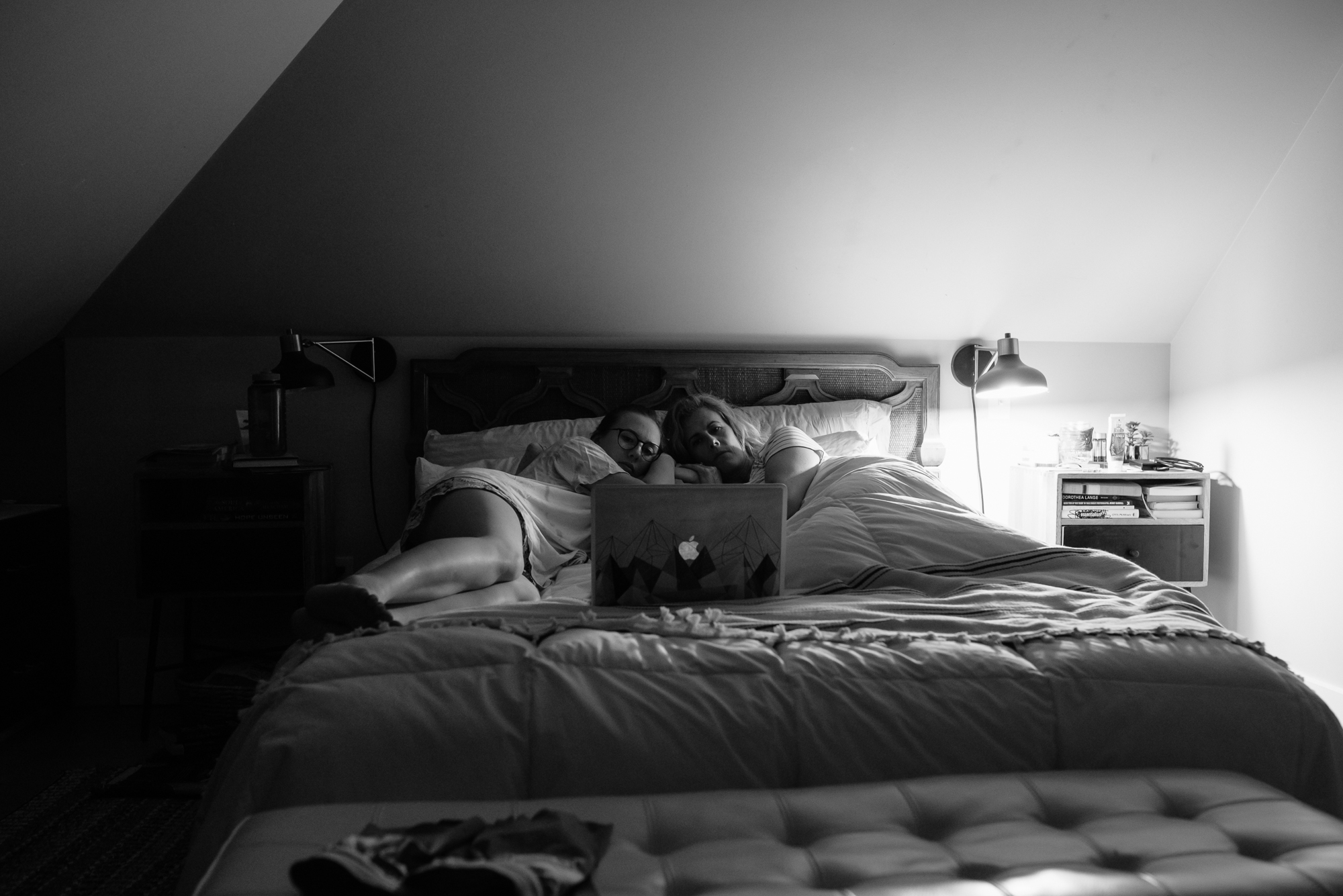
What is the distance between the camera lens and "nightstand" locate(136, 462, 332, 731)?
2592mm

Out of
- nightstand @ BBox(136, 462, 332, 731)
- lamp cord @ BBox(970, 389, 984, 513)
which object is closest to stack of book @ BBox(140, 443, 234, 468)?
nightstand @ BBox(136, 462, 332, 731)

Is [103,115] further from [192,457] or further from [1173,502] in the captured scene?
[1173,502]

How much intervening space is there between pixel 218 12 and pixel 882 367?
2.21 metres

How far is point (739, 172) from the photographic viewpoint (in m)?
2.74

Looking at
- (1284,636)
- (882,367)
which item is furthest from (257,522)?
(1284,636)

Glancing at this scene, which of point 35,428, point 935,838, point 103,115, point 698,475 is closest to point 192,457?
point 35,428

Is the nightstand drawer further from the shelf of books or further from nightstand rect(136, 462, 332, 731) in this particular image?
nightstand rect(136, 462, 332, 731)

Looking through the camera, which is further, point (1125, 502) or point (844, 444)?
point (1125, 502)

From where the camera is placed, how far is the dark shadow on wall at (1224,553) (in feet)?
10.1

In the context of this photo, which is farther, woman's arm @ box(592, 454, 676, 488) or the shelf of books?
the shelf of books

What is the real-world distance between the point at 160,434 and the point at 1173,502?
3364mm

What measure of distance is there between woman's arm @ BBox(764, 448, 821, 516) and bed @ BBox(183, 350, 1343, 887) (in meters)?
0.89

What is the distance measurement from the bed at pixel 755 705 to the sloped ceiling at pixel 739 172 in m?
1.66

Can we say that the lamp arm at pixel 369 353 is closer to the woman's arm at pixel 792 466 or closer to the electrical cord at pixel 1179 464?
the woman's arm at pixel 792 466
